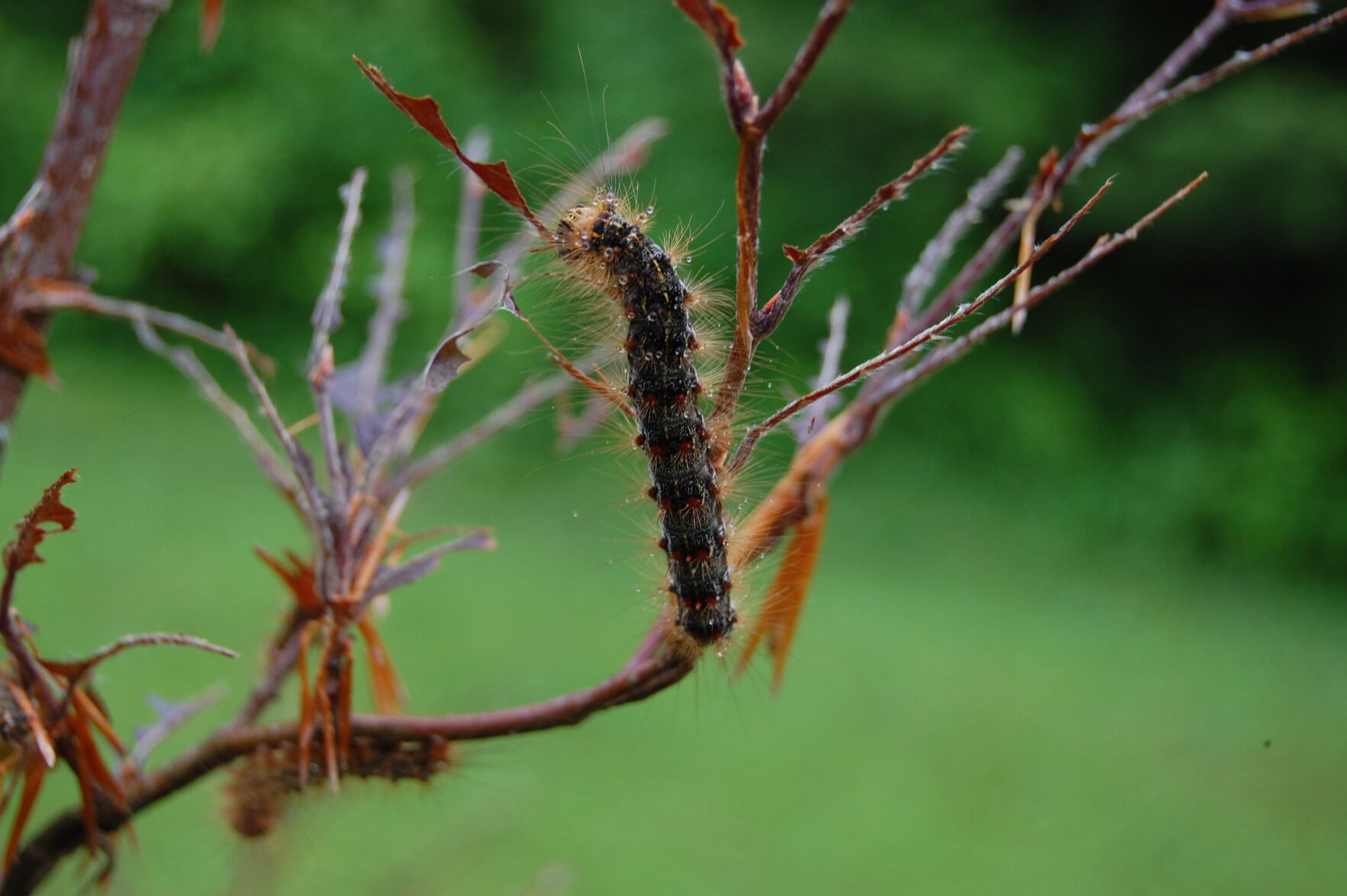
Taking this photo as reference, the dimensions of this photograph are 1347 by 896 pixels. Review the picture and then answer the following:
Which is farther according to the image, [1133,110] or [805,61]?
[1133,110]

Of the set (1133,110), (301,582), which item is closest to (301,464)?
(301,582)

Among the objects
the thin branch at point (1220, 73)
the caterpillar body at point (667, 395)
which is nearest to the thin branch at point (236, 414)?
the caterpillar body at point (667, 395)

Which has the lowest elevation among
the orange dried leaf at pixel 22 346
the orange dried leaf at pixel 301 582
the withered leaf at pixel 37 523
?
the orange dried leaf at pixel 301 582

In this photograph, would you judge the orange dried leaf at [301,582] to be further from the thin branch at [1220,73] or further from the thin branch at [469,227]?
the thin branch at [1220,73]

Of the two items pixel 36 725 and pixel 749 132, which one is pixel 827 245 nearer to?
pixel 749 132

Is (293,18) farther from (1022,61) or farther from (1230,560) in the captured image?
(1230,560)
